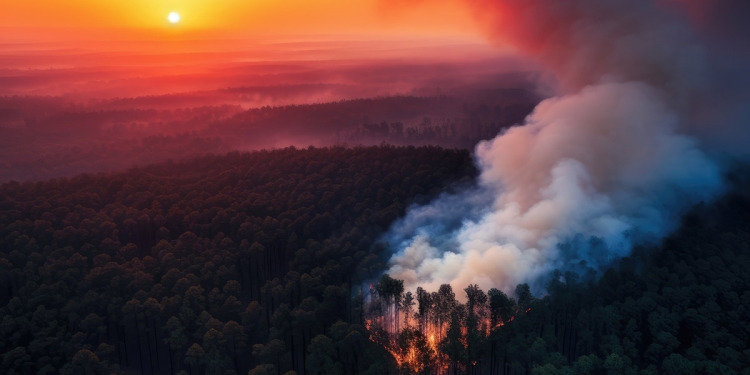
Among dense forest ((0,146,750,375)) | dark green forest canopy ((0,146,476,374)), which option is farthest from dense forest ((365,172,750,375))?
dark green forest canopy ((0,146,476,374))

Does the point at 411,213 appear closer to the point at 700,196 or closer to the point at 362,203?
the point at 362,203

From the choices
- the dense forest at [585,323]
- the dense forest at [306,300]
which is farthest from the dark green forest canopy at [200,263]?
the dense forest at [585,323]

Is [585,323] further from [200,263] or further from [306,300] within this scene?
[200,263]

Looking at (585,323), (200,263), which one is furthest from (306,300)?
(585,323)

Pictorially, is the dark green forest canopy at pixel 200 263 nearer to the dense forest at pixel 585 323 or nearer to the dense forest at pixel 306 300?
the dense forest at pixel 306 300

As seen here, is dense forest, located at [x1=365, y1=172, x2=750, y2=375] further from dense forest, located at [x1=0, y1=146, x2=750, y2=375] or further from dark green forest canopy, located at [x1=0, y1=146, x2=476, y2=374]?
dark green forest canopy, located at [x1=0, y1=146, x2=476, y2=374]

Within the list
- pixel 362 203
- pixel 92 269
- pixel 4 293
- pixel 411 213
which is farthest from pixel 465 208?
pixel 4 293
